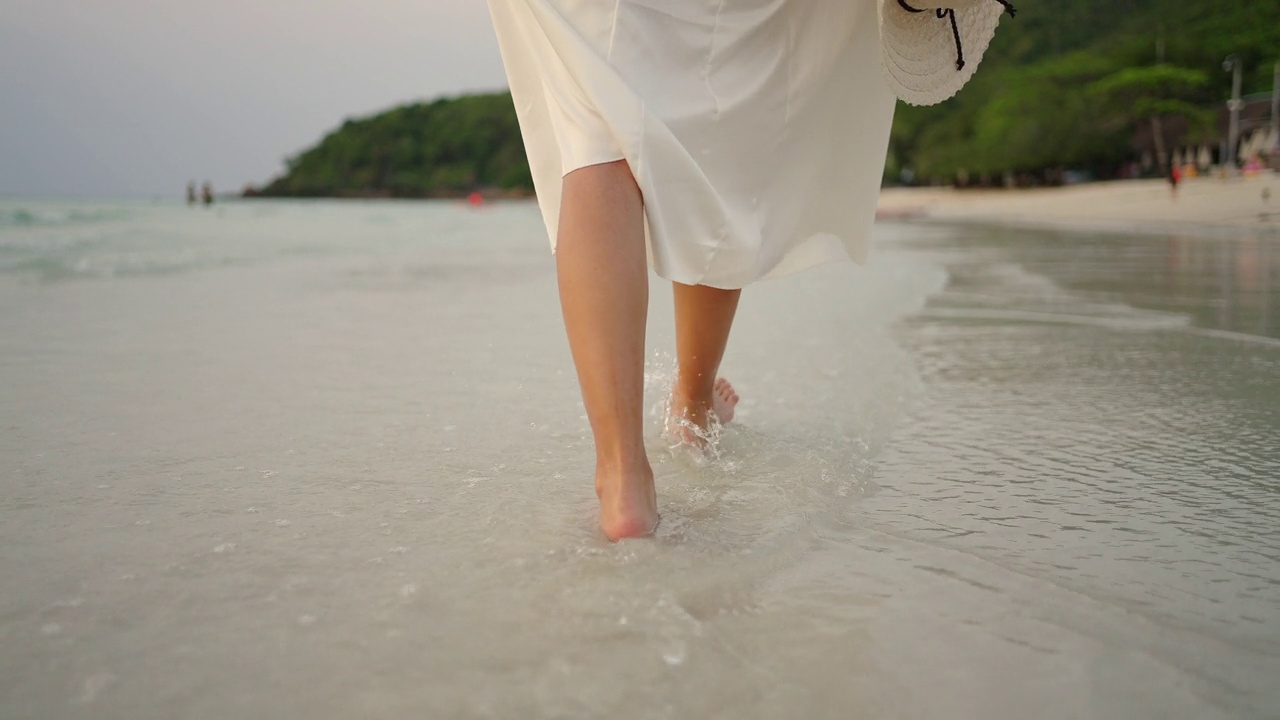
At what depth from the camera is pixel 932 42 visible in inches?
62.8

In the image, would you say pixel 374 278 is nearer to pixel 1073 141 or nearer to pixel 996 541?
pixel 996 541

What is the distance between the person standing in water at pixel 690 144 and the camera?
1.25m

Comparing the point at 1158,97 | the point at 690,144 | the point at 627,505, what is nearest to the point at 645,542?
the point at 627,505

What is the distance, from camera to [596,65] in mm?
1268

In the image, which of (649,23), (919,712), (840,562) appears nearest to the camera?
(919,712)

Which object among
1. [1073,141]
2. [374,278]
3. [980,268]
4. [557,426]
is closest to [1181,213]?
[980,268]

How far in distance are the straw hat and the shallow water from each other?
626 millimetres

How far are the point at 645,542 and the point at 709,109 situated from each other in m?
0.62

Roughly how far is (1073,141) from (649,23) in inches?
1867

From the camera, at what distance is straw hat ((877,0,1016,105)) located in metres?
1.54

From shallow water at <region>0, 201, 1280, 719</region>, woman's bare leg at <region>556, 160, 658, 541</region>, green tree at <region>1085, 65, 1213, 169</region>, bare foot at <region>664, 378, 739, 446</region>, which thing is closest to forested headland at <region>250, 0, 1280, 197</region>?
green tree at <region>1085, 65, 1213, 169</region>

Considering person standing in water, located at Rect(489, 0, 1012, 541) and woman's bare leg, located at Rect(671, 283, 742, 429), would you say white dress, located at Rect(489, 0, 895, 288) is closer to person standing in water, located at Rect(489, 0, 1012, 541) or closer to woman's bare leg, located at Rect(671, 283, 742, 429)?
person standing in water, located at Rect(489, 0, 1012, 541)

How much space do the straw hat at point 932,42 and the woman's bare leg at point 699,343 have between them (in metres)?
0.45

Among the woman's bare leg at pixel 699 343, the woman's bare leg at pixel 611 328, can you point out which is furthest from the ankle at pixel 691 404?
the woman's bare leg at pixel 611 328
